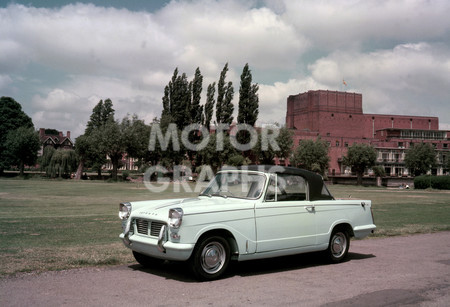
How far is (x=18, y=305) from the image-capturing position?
516 centimetres

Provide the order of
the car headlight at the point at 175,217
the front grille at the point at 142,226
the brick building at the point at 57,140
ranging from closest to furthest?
the car headlight at the point at 175,217 < the front grille at the point at 142,226 < the brick building at the point at 57,140

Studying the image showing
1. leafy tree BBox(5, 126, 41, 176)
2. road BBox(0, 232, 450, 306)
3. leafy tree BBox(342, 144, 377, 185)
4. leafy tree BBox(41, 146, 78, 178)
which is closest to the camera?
road BBox(0, 232, 450, 306)

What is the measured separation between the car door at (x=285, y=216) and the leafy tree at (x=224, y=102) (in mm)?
63340

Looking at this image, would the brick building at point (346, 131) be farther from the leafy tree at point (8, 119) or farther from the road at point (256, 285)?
the road at point (256, 285)

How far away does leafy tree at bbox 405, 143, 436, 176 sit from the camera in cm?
9412

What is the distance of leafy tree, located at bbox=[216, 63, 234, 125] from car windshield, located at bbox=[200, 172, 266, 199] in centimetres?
6319

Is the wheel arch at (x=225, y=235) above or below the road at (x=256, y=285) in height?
above

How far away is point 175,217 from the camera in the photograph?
6387 mm

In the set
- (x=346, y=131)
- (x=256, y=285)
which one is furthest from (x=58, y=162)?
(x=346, y=131)

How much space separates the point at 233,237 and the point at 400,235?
7.82m

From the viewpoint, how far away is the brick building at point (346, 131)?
10762 cm

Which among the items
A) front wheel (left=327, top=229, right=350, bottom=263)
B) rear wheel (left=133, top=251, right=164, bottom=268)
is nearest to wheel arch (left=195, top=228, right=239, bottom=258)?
rear wheel (left=133, top=251, right=164, bottom=268)

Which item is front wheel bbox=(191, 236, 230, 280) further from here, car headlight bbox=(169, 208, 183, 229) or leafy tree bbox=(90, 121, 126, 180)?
leafy tree bbox=(90, 121, 126, 180)

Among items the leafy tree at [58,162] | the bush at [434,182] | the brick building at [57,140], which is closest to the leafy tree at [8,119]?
the leafy tree at [58,162]
